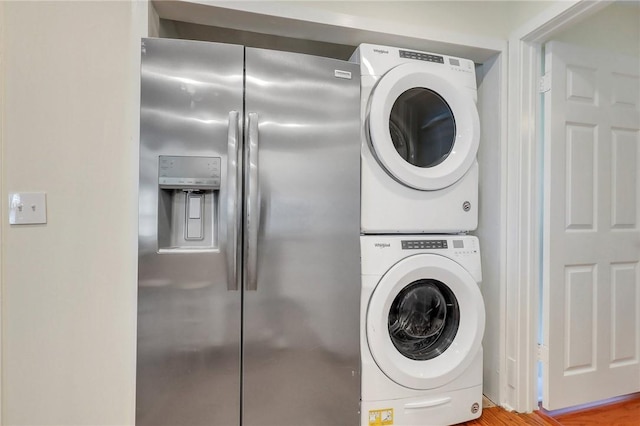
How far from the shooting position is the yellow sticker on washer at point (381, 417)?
1.29 metres

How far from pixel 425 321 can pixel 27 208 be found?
69.9 inches

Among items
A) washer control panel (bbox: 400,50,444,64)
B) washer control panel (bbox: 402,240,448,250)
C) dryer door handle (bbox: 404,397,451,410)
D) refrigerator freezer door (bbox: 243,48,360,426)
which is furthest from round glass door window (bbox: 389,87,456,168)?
dryer door handle (bbox: 404,397,451,410)

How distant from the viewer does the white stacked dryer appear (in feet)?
4.26

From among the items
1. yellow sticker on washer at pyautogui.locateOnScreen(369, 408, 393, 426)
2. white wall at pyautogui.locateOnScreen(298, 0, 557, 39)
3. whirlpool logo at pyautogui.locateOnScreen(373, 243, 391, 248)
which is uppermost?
white wall at pyautogui.locateOnScreen(298, 0, 557, 39)

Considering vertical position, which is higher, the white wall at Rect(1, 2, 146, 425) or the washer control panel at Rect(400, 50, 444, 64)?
the washer control panel at Rect(400, 50, 444, 64)

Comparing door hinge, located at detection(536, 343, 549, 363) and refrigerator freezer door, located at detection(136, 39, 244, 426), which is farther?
door hinge, located at detection(536, 343, 549, 363)

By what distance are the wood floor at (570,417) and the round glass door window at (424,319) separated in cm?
44

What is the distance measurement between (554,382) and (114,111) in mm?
2468

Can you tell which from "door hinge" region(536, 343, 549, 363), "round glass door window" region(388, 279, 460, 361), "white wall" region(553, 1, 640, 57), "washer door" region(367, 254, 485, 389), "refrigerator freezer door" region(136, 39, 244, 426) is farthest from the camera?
"white wall" region(553, 1, 640, 57)

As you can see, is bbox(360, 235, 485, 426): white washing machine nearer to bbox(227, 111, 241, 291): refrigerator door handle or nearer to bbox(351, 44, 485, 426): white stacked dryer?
bbox(351, 44, 485, 426): white stacked dryer

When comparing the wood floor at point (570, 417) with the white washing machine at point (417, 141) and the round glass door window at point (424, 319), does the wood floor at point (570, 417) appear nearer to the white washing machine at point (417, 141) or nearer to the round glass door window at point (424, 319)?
the round glass door window at point (424, 319)

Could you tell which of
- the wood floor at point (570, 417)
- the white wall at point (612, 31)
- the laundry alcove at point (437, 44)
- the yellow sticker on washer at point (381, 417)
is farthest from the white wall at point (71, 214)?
the white wall at point (612, 31)

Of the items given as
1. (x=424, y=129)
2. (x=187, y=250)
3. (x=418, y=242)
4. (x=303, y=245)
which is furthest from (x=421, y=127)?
(x=187, y=250)

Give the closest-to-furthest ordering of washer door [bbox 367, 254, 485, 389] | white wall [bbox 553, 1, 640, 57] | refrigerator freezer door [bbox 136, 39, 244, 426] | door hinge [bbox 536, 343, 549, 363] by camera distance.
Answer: refrigerator freezer door [bbox 136, 39, 244, 426] → washer door [bbox 367, 254, 485, 389] → door hinge [bbox 536, 343, 549, 363] → white wall [bbox 553, 1, 640, 57]
